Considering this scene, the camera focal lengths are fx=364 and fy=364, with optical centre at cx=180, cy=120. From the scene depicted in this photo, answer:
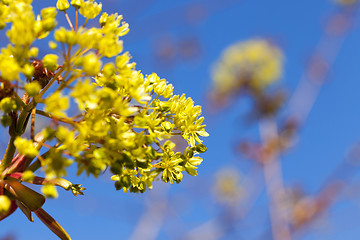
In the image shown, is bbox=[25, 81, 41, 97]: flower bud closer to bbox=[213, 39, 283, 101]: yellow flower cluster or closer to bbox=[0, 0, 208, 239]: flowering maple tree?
bbox=[0, 0, 208, 239]: flowering maple tree

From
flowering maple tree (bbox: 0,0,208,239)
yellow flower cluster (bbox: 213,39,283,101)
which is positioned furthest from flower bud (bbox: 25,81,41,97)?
yellow flower cluster (bbox: 213,39,283,101)

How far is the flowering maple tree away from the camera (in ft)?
4.23

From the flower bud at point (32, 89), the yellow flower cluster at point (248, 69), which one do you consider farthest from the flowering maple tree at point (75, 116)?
the yellow flower cluster at point (248, 69)

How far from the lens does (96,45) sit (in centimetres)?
139

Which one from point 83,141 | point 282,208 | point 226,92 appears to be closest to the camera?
point 83,141

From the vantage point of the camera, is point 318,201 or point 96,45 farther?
point 318,201

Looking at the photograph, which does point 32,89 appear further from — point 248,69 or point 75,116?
point 248,69

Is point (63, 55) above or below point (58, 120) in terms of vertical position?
above

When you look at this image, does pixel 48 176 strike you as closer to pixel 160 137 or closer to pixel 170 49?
pixel 160 137

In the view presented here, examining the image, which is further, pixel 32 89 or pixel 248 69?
pixel 248 69

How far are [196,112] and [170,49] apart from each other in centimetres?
561

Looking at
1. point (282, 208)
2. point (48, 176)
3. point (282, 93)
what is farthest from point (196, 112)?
point (282, 93)

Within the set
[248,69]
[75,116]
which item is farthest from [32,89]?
[248,69]

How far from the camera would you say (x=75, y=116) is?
1355mm
